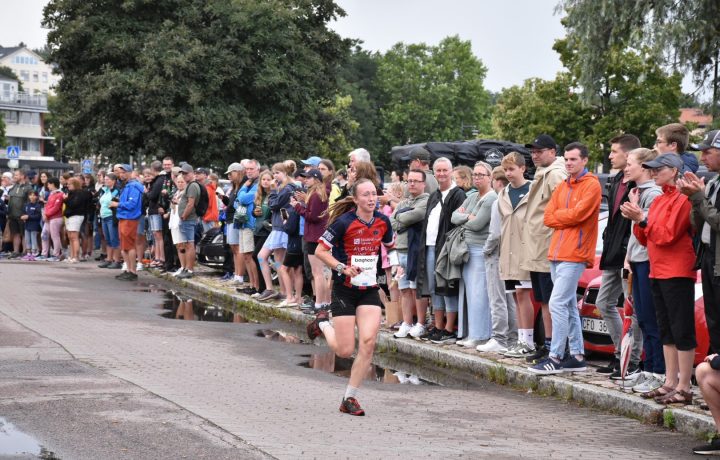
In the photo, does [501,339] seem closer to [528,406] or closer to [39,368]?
[528,406]

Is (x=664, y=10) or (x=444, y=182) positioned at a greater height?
(x=664, y=10)

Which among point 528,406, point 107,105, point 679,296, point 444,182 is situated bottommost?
point 528,406

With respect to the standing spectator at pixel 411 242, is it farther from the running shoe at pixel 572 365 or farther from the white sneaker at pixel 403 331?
the running shoe at pixel 572 365

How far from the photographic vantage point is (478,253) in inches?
486

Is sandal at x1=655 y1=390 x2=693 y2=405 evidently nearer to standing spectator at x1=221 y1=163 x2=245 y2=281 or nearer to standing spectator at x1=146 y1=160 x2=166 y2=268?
standing spectator at x1=221 y1=163 x2=245 y2=281

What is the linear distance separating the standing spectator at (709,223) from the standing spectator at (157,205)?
15.4 metres

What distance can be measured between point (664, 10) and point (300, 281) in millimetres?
16230

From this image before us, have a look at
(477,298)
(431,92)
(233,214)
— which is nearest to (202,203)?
(233,214)

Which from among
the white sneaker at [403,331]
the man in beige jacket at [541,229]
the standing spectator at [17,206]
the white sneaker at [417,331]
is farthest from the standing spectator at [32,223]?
the man in beige jacket at [541,229]

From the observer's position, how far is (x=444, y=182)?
42.2ft

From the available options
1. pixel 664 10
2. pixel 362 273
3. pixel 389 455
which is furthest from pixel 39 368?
pixel 664 10

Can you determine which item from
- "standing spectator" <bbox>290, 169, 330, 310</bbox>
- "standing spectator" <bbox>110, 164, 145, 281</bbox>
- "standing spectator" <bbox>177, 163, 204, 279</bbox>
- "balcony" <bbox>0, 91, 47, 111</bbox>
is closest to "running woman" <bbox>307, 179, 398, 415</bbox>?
"standing spectator" <bbox>290, 169, 330, 310</bbox>

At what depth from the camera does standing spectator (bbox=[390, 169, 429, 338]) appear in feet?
42.8

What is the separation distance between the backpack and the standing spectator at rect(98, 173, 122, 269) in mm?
3461
